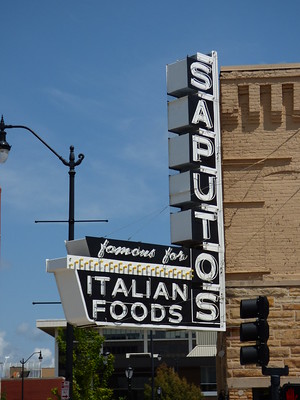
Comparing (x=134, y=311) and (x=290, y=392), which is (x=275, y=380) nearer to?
(x=290, y=392)

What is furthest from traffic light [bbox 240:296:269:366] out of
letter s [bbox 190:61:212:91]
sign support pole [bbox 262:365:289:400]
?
letter s [bbox 190:61:212:91]

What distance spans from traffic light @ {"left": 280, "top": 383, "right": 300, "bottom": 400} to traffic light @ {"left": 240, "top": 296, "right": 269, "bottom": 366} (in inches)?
30.3

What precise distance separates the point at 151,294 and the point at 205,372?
8001 centimetres

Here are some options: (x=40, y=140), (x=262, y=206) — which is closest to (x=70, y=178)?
(x=40, y=140)

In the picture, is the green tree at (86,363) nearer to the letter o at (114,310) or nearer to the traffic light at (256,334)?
the letter o at (114,310)

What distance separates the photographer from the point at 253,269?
2214 cm

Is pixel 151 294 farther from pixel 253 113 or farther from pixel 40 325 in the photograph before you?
pixel 40 325

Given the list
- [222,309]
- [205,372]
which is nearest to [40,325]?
[205,372]

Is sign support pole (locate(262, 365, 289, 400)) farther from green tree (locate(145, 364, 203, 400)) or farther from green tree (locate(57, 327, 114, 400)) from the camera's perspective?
green tree (locate(145, 364, 203, 400))

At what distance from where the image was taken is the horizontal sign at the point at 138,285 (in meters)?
20.6

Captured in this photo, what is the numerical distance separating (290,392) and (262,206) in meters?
10.6

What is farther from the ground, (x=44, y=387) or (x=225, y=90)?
(x=225, y=90)

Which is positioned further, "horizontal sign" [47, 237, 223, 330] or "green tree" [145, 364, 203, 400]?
"green tree" [145, 364, 203, 400]

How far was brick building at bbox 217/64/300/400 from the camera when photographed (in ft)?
71.2
